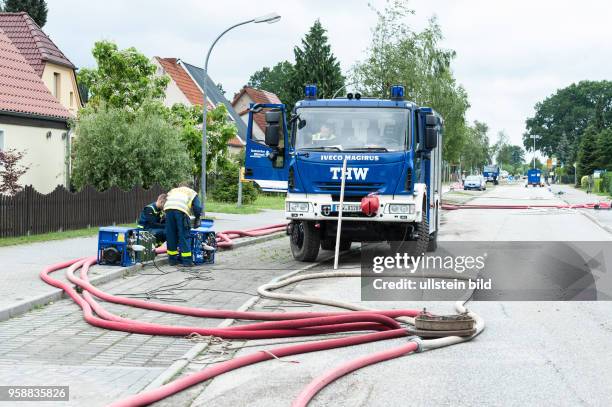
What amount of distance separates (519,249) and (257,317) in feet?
35.2

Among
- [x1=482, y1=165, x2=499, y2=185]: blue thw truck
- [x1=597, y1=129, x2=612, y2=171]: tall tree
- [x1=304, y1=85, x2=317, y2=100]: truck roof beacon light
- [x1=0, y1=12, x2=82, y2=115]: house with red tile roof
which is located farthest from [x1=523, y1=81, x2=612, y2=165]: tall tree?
[x1=304, y1=85, x2=317, y2=100]: truck roof beacon light

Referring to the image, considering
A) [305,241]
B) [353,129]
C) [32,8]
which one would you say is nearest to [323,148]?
[353,129]

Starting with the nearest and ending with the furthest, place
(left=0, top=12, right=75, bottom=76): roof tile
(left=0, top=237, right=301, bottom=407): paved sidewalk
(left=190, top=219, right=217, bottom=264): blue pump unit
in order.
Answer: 1. (left=0, top=237, right=301, bottom=407): paved sidewalk
2. (left=190, top=219, right=217, bottom=264): blue pump unit
3. (left=0, top=12, right=75, bottom=76): roof tile

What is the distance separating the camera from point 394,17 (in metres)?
43.2

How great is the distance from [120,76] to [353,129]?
70.1 feet

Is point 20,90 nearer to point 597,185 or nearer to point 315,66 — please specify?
point 315,66

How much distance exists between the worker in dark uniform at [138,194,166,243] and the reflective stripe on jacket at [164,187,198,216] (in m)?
0.54

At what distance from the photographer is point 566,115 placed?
14900 centimetres

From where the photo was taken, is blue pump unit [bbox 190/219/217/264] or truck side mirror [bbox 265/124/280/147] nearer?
blue pump unit [bbox 190/219/217/264]

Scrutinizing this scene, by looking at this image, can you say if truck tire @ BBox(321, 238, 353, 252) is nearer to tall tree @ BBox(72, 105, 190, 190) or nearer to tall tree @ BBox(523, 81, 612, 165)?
tall tree @ BBox(72, 105, 190, 190)

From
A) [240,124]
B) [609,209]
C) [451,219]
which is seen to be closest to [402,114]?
[451,219]

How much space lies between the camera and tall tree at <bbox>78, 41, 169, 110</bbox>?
1357 inches

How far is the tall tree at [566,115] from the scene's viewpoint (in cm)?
14400

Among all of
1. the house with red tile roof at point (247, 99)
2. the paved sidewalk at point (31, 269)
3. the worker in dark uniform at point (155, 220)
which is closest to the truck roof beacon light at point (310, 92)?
the worker in dark uniform at point (155, 220)
